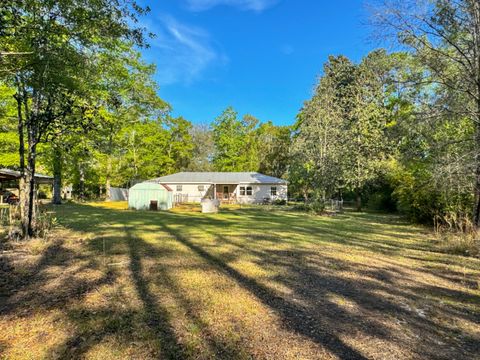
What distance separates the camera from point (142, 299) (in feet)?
13.5

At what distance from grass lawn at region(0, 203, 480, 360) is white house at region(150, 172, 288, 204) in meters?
24.8

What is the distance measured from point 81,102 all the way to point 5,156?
1803 cm

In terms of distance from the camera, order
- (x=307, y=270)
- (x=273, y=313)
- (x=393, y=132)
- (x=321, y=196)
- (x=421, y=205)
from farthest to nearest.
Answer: (x=321, y=196) → (x=421, y=205) → (x=393, y=132) → (x=307, y=270) → (x=273, y=313)

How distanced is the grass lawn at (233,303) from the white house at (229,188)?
24.8m

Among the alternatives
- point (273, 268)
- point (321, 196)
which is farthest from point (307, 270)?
point (321, 196)

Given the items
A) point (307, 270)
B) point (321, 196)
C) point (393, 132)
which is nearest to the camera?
point (307, 270)

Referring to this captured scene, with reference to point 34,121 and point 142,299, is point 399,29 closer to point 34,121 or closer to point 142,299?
point 142,299

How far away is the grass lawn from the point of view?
296 cm

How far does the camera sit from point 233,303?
13.3ft

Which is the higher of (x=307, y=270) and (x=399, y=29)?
(x=399, y=29)

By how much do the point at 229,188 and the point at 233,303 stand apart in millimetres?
30103

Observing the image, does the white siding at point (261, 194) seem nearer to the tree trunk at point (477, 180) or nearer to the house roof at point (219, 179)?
the house roof at point (219, 179)

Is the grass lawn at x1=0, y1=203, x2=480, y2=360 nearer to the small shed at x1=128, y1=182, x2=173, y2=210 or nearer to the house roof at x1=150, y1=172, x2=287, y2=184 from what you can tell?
the small shed at x1=128, y1=182, x2=173, y2=210

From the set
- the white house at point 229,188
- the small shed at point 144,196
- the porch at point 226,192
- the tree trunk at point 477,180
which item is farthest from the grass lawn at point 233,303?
the porch at point 226,192
